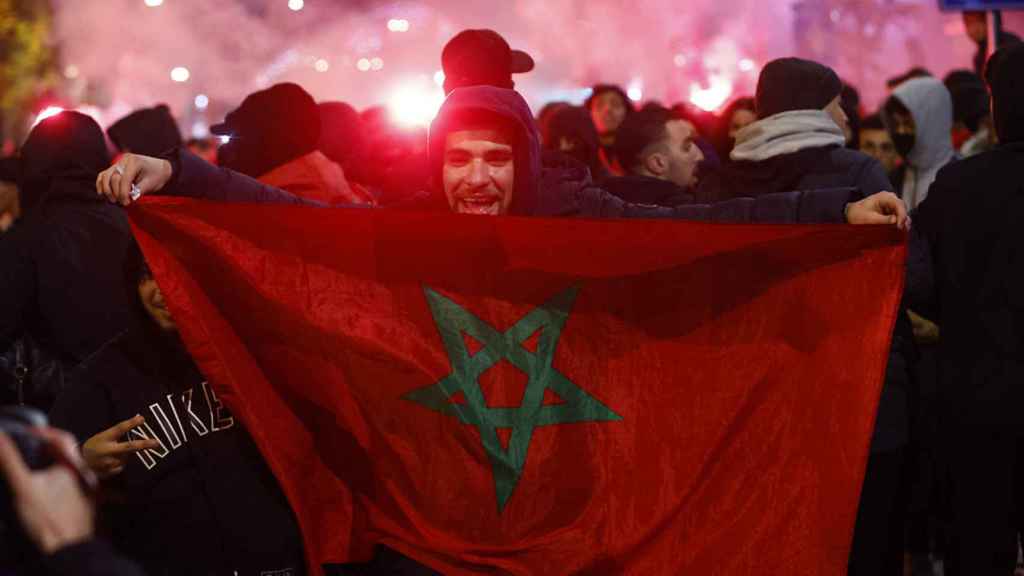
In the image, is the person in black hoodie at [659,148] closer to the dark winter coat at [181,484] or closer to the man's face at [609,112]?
the dark winter coat at [181,484]

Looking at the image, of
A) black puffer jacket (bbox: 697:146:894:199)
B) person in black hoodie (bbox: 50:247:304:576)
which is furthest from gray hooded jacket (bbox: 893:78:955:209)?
person in black hoodie (bbox: 50:247:304:576)

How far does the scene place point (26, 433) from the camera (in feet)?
7.86

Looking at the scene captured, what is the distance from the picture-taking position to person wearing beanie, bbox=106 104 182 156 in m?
7.60

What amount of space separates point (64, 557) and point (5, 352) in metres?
3.24

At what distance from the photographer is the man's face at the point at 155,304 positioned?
14.0 feet

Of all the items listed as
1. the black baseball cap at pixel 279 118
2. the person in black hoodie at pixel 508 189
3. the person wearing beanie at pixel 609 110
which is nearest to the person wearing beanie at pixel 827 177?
the person in black hoodie at pixel 508 189

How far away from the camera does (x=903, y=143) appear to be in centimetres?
750

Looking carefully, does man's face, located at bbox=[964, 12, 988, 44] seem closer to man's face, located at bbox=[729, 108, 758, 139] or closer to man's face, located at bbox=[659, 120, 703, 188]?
man's face, located at bbox=[729, 108, 758, 139]

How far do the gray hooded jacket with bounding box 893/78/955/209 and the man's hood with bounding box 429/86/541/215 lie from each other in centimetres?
342

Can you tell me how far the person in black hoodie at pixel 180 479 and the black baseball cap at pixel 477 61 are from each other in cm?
257

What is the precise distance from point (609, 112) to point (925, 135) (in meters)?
2.78

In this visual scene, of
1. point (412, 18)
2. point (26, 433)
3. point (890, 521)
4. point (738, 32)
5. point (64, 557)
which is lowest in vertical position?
point (890, 521)

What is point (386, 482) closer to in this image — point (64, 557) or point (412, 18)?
point (64, 557)

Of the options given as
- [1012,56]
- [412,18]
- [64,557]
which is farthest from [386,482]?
[412,18]
